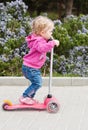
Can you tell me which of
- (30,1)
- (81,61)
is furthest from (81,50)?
(30,1)

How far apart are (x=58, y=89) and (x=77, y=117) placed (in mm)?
1844

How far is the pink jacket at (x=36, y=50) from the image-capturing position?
272 inches

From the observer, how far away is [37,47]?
697 centimetres

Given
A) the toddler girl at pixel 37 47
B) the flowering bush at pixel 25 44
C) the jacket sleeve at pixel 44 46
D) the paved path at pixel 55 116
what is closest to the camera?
the paved path at pixel 55 116

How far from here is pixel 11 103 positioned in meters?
7.22

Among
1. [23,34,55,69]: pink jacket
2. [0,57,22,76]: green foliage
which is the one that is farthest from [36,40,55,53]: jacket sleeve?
[0,57,22,76]: green foliage

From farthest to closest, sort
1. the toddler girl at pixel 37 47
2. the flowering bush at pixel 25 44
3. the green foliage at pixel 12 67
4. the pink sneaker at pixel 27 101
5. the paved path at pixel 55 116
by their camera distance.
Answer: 1. the flowering bush at pixel 25 44
2. the green foliage at pixel 12 67
3. the pink sneaker at pixel 27 101
4. the toddler girl at pixel 37 47
5. the paved path at pixel 55 116

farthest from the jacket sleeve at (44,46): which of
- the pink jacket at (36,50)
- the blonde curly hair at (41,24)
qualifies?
the blonde curly hair at (41,24)

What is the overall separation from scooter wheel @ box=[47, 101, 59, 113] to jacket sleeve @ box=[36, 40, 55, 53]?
2.34 ft

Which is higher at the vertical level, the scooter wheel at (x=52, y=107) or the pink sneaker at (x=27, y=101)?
the pink sneaker at (x=27, y=101)

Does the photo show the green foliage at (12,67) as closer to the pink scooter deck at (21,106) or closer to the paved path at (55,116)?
the paved path at (55,116)

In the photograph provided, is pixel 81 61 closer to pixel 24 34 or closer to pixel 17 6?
pixel 24 34

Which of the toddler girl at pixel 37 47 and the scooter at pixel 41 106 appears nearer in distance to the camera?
the toddler girl at pixel 37 47

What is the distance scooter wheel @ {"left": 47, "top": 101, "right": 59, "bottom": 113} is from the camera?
23.2 ft
